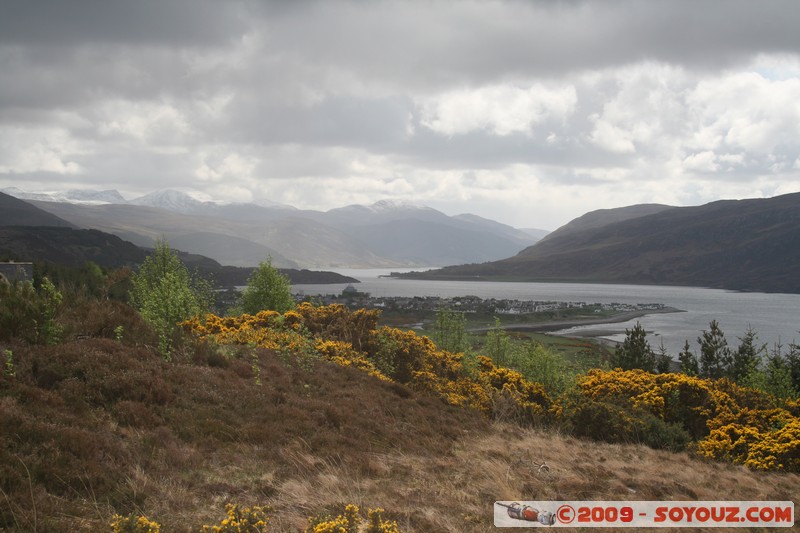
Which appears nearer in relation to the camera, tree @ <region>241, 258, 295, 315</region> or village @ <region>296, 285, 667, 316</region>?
tree @ <region>241, 258, 295, 315</region>

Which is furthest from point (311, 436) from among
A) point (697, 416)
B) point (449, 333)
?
point (449, 333)

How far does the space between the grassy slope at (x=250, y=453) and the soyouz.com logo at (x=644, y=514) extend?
0.53 m

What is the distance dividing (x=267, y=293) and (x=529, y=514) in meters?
37.4

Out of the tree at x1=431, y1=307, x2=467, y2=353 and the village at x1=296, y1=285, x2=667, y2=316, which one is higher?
the tree at x1=431, y1=307, x2=467, y2=353

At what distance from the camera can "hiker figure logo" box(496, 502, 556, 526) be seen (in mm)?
8766

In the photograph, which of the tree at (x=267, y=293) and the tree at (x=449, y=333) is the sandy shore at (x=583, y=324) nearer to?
the tree at (x=449, y=333)

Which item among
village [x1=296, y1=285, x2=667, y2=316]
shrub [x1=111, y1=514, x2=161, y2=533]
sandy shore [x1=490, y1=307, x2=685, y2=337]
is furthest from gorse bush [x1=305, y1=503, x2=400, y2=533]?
village [x1=296, y1=285, x2=667, y2=316]

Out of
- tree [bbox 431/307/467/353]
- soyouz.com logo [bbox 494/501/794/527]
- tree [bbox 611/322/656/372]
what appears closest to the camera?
soyouz.com logo [bbox 494/501/794/527]

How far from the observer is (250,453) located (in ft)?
34.1

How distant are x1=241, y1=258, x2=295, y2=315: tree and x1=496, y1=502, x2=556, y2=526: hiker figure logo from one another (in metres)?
35.6

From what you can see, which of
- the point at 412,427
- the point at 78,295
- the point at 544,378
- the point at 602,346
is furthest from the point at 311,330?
the point at 602,346

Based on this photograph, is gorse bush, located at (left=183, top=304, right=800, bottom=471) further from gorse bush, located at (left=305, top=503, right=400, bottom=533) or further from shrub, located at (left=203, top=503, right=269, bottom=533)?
shrub, located at (left=203, top=503, right=269, bottom=533)

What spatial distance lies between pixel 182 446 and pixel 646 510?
8747 mm

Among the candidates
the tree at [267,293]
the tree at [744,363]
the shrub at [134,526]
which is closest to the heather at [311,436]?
the shrub at [134,526]
